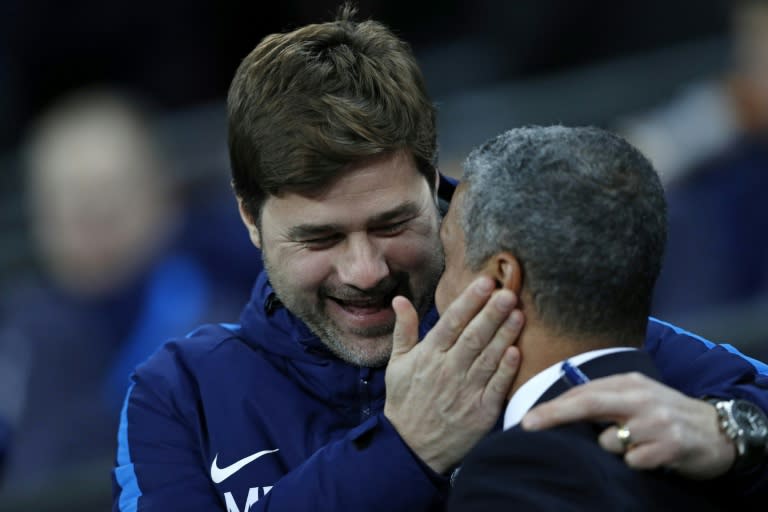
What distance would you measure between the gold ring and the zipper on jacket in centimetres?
68

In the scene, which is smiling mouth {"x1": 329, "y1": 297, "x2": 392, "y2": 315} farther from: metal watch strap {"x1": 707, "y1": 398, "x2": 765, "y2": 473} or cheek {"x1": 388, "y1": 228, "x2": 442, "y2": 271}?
metal watch strap {"x1": 707, "y1": 398, "x2": 765, "y2": 473}

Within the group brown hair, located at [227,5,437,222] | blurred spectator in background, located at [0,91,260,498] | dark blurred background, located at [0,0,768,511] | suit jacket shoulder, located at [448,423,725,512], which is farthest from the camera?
dark blurred background, located at [0,0,768,511]

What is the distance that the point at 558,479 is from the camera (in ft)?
6.07

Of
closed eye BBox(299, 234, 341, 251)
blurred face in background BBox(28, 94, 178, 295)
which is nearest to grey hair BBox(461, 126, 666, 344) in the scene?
closed eye BBox(299, 234, 341, 251)

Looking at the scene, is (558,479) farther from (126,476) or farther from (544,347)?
(126,476)

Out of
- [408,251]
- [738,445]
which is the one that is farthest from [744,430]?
[408,251]

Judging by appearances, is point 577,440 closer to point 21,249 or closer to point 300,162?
point 300,162

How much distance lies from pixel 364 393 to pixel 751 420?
2.44 feet

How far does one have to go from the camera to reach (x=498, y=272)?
2.06 metres

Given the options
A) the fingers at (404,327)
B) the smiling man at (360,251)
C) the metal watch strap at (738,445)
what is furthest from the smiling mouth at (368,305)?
Result: the metal watch strap at (738,445)

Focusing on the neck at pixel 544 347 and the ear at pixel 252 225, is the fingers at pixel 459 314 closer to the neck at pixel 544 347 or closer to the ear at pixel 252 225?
the neck at pixel 544 347

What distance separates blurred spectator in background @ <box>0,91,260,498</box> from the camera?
416 cm

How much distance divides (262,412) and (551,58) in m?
4.20

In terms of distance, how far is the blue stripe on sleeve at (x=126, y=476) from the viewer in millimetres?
2461
